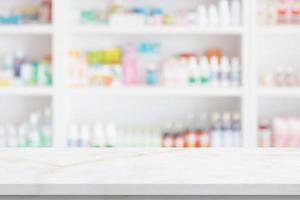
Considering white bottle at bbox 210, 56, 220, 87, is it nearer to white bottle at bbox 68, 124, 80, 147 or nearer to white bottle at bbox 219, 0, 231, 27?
white bottle at bbox 219, 0, 231, 27

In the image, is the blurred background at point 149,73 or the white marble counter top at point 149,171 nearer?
the white marble counter top at point 149,171

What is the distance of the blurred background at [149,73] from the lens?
3664mm

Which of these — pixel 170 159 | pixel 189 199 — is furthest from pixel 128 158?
pixel 189 199

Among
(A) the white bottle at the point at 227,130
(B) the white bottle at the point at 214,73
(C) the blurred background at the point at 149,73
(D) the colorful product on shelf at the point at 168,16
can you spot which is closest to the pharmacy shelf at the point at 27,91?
(C) the blurred background at the point at 149,73

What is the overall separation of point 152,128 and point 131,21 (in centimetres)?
73

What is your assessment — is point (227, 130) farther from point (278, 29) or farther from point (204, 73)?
point (278, 29)

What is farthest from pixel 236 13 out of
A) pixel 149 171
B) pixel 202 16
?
pixel 149 171

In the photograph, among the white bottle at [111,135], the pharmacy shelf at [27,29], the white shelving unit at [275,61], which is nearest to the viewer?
the pharmacy shelf at [27,29]

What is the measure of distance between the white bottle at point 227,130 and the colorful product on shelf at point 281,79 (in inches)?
12.5

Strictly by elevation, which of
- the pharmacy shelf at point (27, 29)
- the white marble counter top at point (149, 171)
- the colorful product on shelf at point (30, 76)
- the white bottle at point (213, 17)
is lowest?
the white marble counter top at point (149, 171)

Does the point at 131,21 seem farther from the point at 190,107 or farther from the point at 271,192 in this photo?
the point at 271,192

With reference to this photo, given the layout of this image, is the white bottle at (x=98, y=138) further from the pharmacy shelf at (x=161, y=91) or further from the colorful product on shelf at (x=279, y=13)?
the colorful product on shelf at (x=279, y=13)

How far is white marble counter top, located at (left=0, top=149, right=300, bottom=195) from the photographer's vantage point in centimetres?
130

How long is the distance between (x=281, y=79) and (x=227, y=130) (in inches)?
19.0
